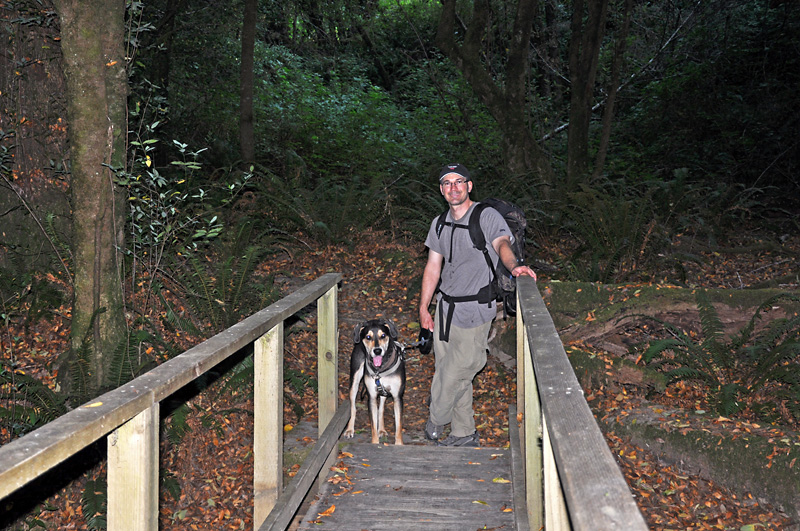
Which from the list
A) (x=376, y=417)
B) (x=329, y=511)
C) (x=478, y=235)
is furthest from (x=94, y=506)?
(x=478, y=235)

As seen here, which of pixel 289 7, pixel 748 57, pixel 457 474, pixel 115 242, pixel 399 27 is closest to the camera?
pixel 457 474

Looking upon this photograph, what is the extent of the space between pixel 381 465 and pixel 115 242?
8.25 feet

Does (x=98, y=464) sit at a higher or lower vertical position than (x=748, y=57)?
lower

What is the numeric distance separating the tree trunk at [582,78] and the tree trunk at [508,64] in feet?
3.03

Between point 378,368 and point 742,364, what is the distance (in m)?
3.19

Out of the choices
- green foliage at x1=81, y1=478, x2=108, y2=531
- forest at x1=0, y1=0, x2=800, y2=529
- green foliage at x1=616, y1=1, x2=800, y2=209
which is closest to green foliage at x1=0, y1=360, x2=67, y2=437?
forest at x1=0, y1=0, x2=800, y2=529

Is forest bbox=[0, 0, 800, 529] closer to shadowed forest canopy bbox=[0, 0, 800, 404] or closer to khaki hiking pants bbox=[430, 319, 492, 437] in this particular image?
shadowed forest canopy bbox=[0, 0, 800, 404]

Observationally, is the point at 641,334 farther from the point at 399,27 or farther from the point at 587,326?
the point at 399,27

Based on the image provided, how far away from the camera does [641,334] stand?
679cm

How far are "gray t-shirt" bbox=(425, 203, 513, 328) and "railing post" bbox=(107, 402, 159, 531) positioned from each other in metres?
3.54

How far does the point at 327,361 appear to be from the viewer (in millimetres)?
4672

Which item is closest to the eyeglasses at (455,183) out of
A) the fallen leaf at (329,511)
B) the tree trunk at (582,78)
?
the fallen leaf at (329,511)

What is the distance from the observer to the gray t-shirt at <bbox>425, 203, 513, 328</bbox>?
16.6 feet

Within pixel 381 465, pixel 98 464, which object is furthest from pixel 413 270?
pixel 98 464
